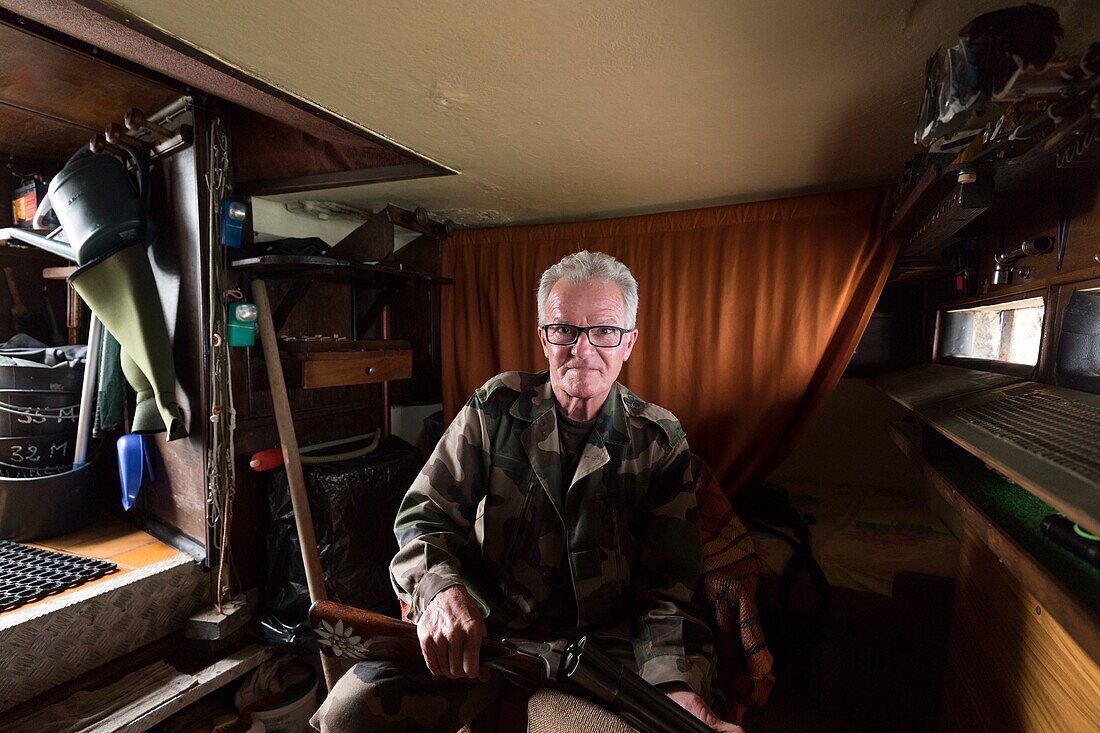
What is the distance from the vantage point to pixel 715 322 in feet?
7.54

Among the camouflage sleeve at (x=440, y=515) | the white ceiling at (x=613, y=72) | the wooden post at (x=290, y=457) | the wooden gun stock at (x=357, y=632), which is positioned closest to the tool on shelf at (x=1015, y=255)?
the white ceiling at (x=613, y=72)

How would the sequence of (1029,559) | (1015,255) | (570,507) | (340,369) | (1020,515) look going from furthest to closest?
1. (340,369)
2. (570,507)
3. (1015,255)
4. (1020,515)
5. (1029,559)

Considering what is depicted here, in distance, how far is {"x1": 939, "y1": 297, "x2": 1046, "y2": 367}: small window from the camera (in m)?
1.20

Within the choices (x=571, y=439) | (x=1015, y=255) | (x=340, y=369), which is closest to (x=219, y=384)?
(x=340, y=369)

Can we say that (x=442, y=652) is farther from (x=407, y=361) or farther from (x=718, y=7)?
(x=407, y=361)

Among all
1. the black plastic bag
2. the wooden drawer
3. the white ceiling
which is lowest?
the black plastic bag

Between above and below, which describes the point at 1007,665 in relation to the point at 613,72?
below

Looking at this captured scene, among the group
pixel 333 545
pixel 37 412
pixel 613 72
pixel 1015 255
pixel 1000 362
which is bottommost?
pixel 333 545

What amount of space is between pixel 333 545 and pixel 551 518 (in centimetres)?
113

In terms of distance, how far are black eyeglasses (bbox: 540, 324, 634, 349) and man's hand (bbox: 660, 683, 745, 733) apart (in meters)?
0.88

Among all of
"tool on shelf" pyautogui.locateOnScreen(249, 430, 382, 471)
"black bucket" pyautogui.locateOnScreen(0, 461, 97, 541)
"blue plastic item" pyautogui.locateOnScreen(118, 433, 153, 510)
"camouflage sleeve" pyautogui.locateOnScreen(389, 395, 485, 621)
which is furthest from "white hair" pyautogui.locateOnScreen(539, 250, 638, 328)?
"black bucket" pyautogui.locateOnScreen(0, 461, 97, 541)

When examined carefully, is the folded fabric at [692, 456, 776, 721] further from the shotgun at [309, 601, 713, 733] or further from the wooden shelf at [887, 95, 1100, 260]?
the wooden shelf at [887, 95, 1100, 260]

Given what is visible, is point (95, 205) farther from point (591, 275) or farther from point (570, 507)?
point (570, 507)

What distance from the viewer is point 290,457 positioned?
6.53ft
